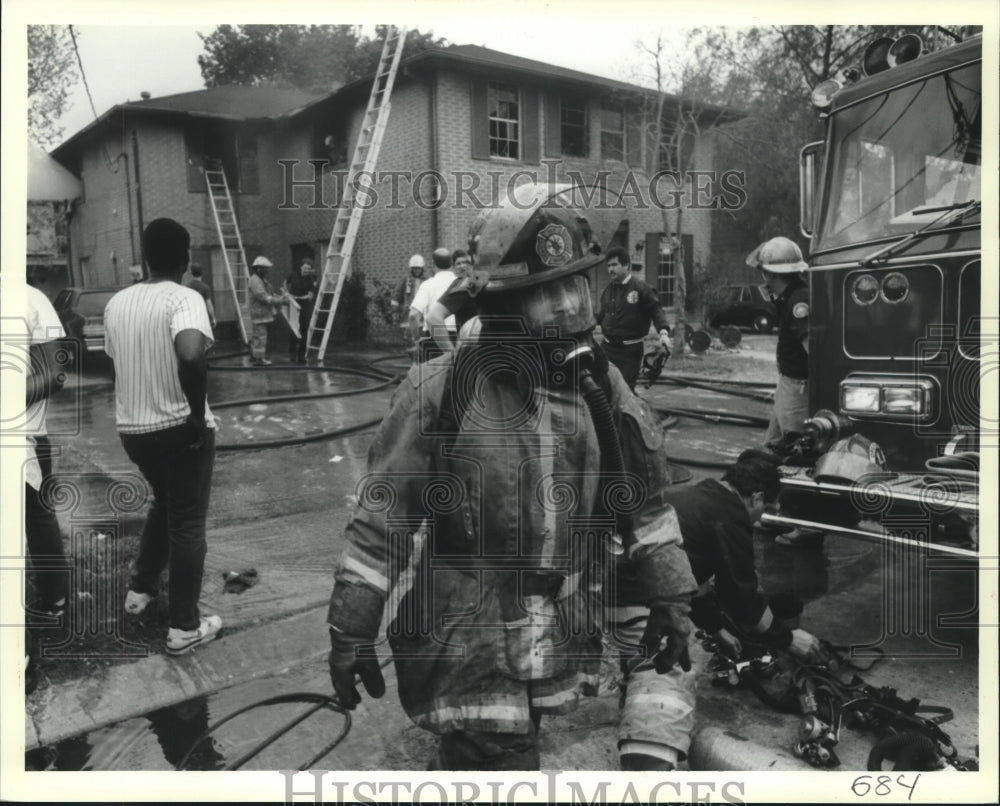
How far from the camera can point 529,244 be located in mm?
2180

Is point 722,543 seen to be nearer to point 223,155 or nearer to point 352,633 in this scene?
point 352,633

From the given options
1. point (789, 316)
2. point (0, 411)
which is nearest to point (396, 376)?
point (789, 316)

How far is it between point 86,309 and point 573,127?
8417 mm

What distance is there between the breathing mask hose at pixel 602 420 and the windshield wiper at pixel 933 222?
2214mm

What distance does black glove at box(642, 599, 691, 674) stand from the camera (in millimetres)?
2375

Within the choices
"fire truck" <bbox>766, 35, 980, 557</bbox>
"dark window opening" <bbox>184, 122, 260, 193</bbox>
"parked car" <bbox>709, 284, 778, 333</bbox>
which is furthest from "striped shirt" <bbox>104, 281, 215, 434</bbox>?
"parked car" <bbox>709, 284, 778, 333</bbox>

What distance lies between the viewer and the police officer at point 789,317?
516 cm

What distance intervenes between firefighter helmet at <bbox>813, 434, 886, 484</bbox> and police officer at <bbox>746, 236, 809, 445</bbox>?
1219 mm

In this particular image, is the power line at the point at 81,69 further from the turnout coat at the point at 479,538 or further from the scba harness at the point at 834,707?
the scba harness at the point at 834,707

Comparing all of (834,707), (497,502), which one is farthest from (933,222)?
(497,502)

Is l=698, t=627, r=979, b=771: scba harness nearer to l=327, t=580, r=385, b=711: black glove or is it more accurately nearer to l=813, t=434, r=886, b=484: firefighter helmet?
l=813, t=434, r=886, b=484: firefighter helmet

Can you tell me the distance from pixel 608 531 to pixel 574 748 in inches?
41.4

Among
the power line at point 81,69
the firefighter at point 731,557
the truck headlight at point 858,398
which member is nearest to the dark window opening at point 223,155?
the power line at point 81,69

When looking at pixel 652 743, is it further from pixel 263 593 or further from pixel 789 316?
pixel 789 316
